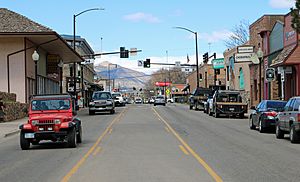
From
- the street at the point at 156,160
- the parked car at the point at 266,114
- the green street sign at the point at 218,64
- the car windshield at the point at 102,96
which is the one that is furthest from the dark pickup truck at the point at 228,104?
the green street sign at the point at 218,64

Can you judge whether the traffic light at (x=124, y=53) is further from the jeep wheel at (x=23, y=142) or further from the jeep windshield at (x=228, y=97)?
the jeep wheel at (x=23, y=142)

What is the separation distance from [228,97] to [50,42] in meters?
16.9

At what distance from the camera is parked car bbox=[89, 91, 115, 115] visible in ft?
147

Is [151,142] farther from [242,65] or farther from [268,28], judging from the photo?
[242,65]

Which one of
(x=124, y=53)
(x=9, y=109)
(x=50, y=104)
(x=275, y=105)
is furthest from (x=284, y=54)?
(x=50, y=104)

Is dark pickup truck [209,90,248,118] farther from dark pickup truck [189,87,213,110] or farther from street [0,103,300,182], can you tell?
street [0,103,300,182]

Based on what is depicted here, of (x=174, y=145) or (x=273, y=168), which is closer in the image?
(x=273, y=168)

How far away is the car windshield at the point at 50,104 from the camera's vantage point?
61.3ft

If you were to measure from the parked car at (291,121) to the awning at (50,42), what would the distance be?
2408cm

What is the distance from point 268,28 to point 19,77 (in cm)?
2249

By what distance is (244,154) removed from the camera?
52.3 ft

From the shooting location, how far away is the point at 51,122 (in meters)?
17.5

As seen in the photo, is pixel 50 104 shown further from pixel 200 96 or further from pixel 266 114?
pixel 200 96

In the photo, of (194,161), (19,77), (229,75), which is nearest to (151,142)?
(194,161)
